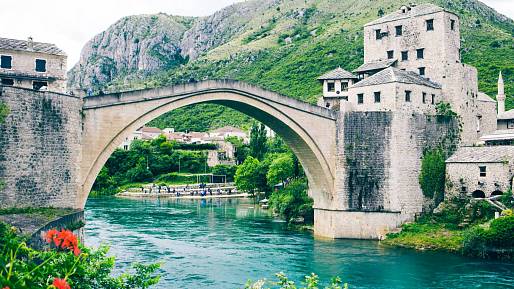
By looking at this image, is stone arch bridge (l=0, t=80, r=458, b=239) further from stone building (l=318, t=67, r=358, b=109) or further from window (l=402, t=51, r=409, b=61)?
window (l=402, t=51, r=409, b=61)

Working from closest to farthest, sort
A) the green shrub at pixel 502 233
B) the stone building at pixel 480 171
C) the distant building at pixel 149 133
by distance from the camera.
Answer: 1. the green shrub at pixel 502 233
2. the stone building at pixel 480 171
3. the distant building at pixel 149 133

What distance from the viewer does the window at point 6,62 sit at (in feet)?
101

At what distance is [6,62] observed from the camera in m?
30.9

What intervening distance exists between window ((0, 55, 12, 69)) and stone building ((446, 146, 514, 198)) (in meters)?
25.8

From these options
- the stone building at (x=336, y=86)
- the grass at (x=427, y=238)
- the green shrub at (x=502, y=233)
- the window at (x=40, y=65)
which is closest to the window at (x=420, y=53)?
the stone building at (x=336, y=86)

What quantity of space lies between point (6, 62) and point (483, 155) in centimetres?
2720

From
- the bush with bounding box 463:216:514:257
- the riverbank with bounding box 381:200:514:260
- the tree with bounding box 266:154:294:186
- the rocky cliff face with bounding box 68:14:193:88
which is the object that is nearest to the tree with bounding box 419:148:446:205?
the riverbank with bounding box 381:200:514:260

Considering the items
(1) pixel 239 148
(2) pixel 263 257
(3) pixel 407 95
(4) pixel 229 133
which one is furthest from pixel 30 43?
(4) pixel 229 133

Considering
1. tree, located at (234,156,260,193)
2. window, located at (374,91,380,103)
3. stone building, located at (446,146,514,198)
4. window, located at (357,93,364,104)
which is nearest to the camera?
stone building, located at (446,146,514,198)

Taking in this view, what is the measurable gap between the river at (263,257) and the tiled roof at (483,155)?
6.65 m

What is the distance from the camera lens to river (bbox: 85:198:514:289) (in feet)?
85.3

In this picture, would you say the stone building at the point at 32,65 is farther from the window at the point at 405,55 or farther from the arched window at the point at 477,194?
the arched window at the point at 477,194

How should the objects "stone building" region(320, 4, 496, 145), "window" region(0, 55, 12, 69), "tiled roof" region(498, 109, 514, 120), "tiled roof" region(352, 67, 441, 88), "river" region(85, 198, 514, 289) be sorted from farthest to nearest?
"tiled roof" region(498, 109, 514, 120) < "stone building" region(320, 4, 496, 145) < "tiled roof" region(352, 67, 441, 88) < "window" region(0, 55, 12, 69) < "river" region(85, 198, 514, 289)

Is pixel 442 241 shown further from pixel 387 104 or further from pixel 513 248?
pixel 387 104
